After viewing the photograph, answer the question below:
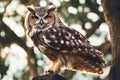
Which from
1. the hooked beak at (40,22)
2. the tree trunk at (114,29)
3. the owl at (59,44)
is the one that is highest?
the hooked beak at (40,22)

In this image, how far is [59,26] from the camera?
3.63m

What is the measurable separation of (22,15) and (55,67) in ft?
8.55

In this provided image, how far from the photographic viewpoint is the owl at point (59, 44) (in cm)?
325

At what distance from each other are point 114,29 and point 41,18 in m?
1.09

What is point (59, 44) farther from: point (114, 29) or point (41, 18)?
point (114, 29)

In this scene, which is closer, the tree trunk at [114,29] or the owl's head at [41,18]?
the tree trunk at [114,29]

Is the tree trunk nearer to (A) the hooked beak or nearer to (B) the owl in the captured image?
(B) the owl

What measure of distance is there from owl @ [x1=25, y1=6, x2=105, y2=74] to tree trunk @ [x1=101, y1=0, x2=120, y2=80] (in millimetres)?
487

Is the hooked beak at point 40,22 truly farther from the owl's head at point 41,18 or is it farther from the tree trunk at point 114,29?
the tree trunk at point 114,29

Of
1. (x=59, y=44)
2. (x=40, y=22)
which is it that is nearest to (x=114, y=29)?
(x=59, y=44)

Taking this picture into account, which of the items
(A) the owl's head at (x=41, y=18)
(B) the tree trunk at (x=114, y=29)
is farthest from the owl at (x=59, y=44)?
(B) the tree trunk at (x=114, y=29)

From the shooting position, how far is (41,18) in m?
3.68

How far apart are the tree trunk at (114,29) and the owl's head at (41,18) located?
926 millimetres

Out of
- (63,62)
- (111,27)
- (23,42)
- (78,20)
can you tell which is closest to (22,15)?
(23,42)
